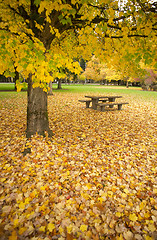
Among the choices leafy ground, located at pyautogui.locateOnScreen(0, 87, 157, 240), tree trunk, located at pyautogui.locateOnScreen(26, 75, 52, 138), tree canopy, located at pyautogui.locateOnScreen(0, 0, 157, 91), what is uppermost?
tree canopy, located at pyautogui.locateOnScreen(0, 0, 157, 91)

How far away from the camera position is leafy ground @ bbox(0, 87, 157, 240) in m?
2.32

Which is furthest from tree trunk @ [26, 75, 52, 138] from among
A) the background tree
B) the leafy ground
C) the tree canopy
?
the tree canopy

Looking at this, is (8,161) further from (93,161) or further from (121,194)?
(121,194)

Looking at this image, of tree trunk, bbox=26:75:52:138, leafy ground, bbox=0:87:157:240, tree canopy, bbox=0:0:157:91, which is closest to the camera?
leafy ground, bbox=0:87:157:240

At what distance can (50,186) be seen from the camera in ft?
10.5

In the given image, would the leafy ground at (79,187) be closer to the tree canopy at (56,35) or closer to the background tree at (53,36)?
the background tree at (53,36)

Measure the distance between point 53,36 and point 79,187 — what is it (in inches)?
169

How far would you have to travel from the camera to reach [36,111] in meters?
4.76

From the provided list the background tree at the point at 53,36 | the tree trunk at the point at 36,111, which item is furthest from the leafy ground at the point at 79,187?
the background tree at the point at 53,36

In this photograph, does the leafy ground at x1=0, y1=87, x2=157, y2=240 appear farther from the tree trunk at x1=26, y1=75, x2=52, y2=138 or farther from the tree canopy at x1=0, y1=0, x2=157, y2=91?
the tree canopy at x1=0, y1=0, x2=157, y2=91

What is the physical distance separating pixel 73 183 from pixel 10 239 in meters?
1.52

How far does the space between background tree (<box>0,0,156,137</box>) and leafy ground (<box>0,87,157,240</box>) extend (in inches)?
49.0

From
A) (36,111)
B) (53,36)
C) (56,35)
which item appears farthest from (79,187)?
(53,36)

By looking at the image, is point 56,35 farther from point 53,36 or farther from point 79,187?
point 79,187
